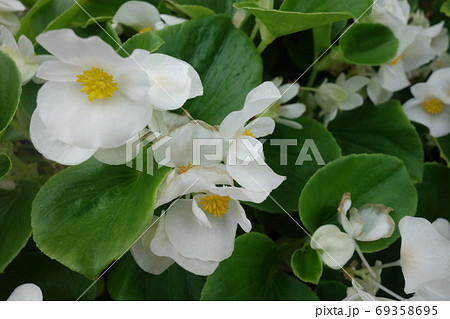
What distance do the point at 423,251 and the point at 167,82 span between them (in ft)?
1.13

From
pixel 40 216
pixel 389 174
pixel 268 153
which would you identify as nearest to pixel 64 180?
pixel 40 216

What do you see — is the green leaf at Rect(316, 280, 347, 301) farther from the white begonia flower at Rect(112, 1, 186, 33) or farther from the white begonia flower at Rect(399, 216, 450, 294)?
the white begonia flower at Rect(112, 1, 186, 33)

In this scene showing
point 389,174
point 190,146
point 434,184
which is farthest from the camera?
point 434,184

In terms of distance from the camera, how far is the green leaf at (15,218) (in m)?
0.56

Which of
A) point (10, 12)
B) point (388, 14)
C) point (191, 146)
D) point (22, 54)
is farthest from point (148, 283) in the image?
point (388, 14)

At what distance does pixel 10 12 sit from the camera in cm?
69

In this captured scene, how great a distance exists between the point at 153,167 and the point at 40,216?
14 centimetres

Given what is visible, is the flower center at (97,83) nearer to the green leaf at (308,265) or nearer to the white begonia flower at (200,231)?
the white begonia flower at (200,231)

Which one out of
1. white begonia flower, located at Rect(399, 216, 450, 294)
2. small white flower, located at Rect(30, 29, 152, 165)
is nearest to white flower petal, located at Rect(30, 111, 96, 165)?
small white flower, located at Rect(30, 29, 152, 165)

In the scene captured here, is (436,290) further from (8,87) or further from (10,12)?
(10,12)

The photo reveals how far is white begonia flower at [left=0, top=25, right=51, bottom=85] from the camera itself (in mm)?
586

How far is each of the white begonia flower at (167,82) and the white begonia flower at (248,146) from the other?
0.05 metres
